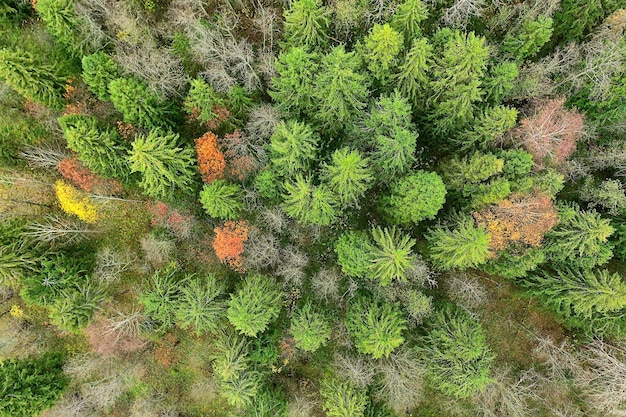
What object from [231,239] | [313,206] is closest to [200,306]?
[231,239]

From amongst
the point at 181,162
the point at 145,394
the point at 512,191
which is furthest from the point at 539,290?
the point at 145,394

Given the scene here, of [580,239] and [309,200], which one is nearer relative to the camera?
[309,200]

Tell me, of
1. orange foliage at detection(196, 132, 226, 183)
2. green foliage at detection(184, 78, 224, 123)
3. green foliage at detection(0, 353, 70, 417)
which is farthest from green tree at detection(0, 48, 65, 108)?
green foliage at detection(0, 353, 70, 417)

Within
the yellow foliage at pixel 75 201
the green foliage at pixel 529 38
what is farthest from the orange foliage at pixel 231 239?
the green foliage at pixel 529 38

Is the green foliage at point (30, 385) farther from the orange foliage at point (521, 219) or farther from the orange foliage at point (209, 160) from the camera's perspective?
the orange foliage at point (521, 219)

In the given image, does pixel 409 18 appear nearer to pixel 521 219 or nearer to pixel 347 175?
pixel 347 175

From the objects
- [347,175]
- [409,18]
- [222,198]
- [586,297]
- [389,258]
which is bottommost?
[222,198]

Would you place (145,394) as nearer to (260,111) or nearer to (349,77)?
(260,111)

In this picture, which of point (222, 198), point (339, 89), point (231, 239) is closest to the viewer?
point (339, 89)
